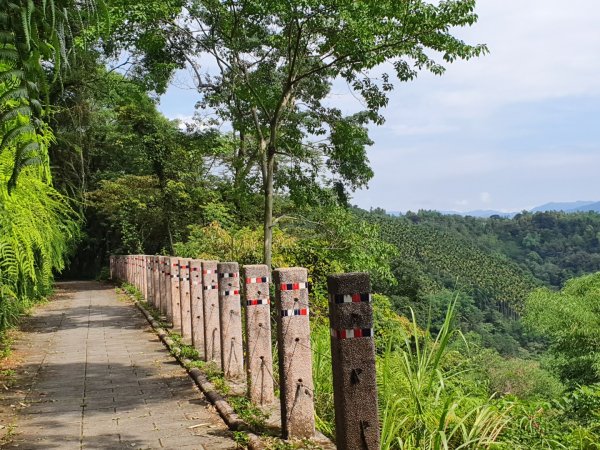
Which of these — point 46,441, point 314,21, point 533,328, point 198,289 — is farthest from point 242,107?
point 533,328

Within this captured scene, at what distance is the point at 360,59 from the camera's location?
12.2 metres

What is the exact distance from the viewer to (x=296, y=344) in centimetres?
506

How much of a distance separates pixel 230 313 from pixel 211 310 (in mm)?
1329

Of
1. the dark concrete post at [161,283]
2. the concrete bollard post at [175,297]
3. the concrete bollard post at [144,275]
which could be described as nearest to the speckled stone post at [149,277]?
the concrete bollard post at [144,275]

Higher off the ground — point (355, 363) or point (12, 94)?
point (12, 94)

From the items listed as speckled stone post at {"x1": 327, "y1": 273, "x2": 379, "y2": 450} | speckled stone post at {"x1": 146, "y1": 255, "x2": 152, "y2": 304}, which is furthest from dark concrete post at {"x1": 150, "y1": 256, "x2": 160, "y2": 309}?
speckled stone post at {"x1": 327, "y1": 273, "x2": 379, "y2": 450}

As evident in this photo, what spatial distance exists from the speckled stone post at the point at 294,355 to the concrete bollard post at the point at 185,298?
5547 millimetres

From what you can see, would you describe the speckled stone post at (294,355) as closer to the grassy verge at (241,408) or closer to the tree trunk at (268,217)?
the grassy verge at (241,408)

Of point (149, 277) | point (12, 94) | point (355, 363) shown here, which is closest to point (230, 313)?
point (355, 363)

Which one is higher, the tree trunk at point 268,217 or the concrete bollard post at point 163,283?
the tree trunk at point 268,217

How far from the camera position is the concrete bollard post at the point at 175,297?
11695 millimetres

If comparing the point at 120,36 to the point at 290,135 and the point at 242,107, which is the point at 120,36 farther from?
the point at 290,135

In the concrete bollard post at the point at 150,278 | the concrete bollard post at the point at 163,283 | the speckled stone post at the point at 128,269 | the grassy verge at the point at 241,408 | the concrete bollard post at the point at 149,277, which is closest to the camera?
the grassy verge at the point at 241,408

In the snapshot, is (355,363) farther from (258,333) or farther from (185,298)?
(185,298)
